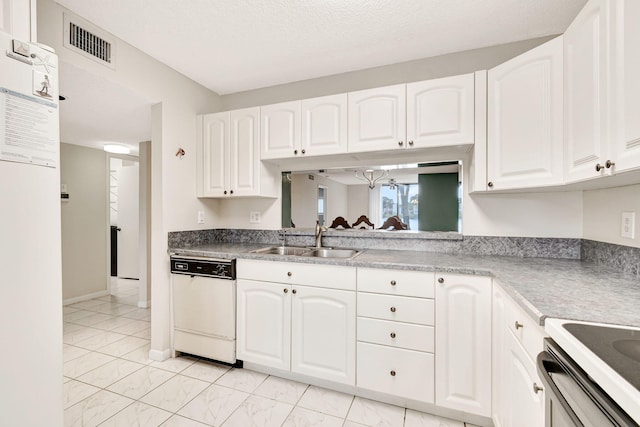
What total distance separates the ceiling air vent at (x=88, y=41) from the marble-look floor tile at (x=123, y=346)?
2.31m

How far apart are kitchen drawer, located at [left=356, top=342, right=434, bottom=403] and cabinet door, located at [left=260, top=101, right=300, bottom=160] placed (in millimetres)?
1568

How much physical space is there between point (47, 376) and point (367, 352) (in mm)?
1558

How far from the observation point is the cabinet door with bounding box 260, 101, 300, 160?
2324mm

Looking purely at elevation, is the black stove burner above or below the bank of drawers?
above

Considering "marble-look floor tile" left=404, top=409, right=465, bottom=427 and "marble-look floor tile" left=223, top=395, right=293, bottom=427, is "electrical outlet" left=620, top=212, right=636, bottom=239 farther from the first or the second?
"marble-look floor tile" left=223, top=395, right=293, bottom=427

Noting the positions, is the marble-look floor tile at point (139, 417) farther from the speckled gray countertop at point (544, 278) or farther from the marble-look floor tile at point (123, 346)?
the speckled gray countertop at point (544, 278)

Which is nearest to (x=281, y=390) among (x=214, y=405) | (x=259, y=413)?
(x=259, y=413)

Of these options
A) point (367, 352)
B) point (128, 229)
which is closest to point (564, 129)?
point (367, 352)

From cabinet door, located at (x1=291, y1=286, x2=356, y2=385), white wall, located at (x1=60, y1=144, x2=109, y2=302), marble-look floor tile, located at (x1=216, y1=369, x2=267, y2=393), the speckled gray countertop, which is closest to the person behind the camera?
the speckled gray countertop

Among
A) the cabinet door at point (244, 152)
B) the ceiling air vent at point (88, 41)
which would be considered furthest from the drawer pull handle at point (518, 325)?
the ceiling air vent at point (88, 41)

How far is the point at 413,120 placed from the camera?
198 cm

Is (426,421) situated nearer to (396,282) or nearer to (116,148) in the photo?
(396,282)

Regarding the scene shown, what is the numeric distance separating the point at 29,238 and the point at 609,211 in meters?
2.77

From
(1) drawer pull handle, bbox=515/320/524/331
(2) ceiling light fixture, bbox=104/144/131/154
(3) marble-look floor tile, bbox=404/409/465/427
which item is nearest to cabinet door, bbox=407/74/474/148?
(1) drawer pull handle, bbox=515/320/524/331
